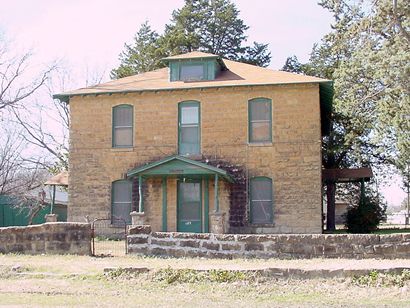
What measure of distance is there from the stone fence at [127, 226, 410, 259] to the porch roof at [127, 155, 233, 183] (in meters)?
6.68

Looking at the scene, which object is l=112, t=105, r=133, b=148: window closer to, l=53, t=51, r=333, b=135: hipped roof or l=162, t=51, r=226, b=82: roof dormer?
l=53, t=51, r=333, b=135: hipped roof

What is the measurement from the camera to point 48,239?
16.5m

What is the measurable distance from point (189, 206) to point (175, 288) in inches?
469

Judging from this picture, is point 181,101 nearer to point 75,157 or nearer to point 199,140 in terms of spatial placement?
point 199,140

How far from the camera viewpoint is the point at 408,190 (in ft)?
133

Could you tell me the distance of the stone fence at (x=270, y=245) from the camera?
14.4 meters

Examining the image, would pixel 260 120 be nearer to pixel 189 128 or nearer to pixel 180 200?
pixel 189 128

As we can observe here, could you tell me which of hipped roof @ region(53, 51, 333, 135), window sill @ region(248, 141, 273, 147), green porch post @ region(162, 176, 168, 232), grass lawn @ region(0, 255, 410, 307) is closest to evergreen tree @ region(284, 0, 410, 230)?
hipped roof @ region(53, 51, 333, 135)

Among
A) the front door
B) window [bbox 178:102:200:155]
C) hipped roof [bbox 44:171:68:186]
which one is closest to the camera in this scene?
the front door

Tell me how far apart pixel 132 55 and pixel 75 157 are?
26.0 metres

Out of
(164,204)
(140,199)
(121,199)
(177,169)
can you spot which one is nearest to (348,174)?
(164,204)

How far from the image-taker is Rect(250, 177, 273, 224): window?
76.6 feet

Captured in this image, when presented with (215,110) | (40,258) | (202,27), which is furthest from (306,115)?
(202,27)

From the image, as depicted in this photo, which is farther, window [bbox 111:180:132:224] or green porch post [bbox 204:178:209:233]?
window [bbox 111:180:132:224]
